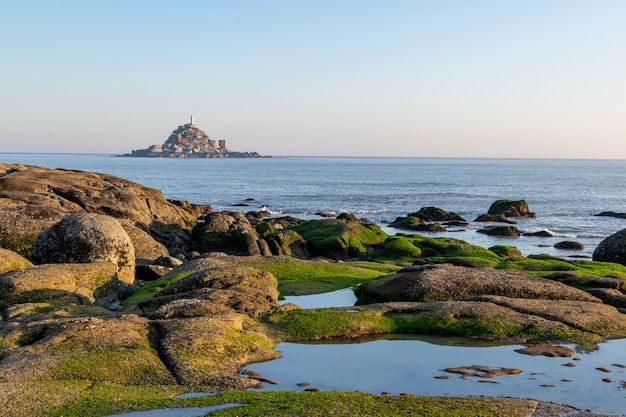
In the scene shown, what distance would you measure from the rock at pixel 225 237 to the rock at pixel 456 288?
20.0 meters

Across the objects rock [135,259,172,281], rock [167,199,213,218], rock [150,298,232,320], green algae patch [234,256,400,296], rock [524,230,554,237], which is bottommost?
rock [524,230,554,237]

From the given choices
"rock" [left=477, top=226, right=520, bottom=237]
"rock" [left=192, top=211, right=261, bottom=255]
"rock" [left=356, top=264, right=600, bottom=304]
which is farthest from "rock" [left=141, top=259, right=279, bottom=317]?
"rock" [left=477, top=226, right=520, bottom=237]

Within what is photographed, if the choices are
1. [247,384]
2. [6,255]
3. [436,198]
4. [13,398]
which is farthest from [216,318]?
[436,198]

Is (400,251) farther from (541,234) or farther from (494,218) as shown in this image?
(494,218)

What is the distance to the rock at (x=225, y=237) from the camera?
44.3 metres

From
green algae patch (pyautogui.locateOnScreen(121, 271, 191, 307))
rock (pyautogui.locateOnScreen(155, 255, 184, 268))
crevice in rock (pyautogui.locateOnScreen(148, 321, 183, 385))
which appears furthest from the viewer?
rock (pyautogui.locateOnScreen(155, 255, 184, 268))

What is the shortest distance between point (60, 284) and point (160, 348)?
863 cm

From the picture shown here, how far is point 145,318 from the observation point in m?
18.8

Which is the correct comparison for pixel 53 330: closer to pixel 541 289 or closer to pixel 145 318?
pixel 145 318

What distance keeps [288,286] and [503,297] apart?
8896 millimetres

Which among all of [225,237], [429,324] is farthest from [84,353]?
[225,237]

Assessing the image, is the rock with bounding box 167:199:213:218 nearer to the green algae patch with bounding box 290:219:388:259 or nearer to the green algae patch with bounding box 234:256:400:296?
the green algae patch with bounding box 290:219:388:259

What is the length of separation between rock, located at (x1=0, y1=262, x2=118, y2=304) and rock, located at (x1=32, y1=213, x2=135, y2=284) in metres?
2.81

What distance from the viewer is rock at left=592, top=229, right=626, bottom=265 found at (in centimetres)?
3975
